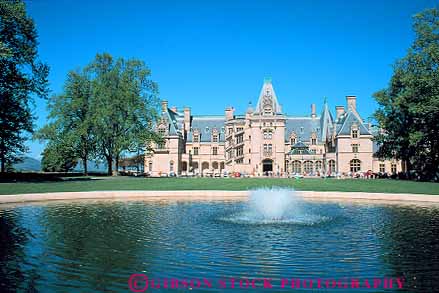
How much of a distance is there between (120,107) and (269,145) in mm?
31861

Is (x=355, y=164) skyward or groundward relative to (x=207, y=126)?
groundward

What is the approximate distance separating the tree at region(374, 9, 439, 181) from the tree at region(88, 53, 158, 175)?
110 ft

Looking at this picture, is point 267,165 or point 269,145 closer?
point 269,145

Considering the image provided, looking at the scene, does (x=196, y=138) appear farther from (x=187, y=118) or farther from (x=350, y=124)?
(x=350, y=124)

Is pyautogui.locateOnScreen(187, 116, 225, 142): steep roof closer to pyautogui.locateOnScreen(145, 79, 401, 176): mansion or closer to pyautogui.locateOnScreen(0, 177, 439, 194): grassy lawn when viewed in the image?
pyautogui.locateOnScreen(145, 79, 401, 176): mansion

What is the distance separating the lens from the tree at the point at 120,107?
173ft

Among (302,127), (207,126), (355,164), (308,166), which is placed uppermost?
(207,126)

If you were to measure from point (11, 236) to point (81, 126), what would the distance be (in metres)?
39.6

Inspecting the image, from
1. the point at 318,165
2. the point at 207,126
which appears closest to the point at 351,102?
the point at 318,165

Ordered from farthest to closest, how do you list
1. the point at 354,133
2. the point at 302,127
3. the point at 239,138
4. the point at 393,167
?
the point at 302,127
the point at 239,138
the point at 393,167
the point at 354,133

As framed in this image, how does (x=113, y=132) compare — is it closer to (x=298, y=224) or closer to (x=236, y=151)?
(x=236, y=151)

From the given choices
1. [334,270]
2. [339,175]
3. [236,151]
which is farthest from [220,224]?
[236,151]

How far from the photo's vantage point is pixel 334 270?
9.95 m

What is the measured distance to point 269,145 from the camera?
246ft
